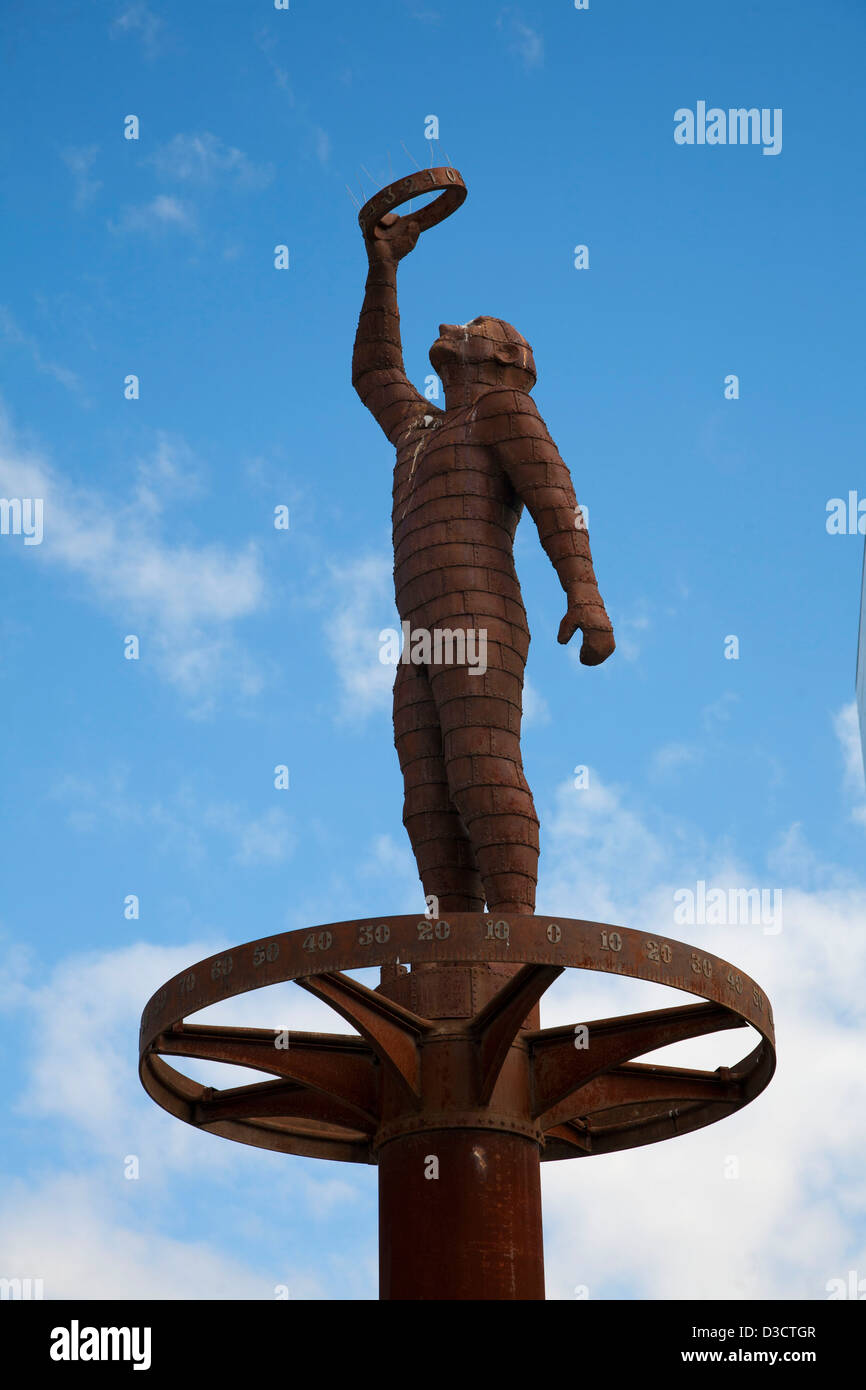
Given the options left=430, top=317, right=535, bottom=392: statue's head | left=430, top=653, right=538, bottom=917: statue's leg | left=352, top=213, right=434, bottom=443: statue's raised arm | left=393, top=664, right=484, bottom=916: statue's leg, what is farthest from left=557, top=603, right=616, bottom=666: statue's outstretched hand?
left=352, top=213, right=434, bottom=443: statue's raised arm

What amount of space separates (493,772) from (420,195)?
16.6 ft

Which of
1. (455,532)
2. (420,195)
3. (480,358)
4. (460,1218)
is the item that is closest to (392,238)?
(420,195)

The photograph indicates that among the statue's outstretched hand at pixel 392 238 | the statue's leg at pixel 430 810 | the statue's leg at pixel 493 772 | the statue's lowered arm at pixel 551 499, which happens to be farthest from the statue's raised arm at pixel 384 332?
the statue's leg at pixel 493 772

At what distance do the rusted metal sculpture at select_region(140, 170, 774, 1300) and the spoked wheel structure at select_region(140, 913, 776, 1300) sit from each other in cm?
2

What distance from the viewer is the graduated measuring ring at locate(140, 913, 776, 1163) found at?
1063cm

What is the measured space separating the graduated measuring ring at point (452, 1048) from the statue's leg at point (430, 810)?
77cm

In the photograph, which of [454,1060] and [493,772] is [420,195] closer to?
[493,772]

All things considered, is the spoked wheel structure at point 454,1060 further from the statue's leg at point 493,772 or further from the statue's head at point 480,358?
the statue's head at point 480,358

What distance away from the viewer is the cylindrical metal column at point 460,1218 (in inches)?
445

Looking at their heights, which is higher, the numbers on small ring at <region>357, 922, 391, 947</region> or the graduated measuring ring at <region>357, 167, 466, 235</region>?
the graduated measuring ring at <region>357, 167, 466, 235</region>

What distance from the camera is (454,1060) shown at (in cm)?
1183

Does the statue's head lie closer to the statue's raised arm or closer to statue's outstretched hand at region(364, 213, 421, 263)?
the statue's raised arm
